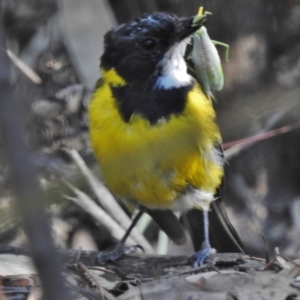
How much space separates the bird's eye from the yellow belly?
28 centimetres

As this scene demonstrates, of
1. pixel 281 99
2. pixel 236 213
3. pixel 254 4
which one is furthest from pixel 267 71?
pixel 281 99

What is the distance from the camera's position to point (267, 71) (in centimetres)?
599

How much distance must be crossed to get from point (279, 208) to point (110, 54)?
3.06 m

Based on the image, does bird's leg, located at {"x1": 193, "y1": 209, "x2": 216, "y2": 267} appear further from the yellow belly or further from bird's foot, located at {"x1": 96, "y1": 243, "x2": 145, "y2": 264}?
bird's foot, located at {"x1": 96, "y1": 243, "x2": 145, "y2": 264}

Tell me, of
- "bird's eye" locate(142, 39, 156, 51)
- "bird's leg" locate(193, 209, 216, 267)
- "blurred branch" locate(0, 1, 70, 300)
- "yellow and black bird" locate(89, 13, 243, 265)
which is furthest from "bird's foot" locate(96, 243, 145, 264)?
"blurred branch" locate(0, 1, 70, 300)

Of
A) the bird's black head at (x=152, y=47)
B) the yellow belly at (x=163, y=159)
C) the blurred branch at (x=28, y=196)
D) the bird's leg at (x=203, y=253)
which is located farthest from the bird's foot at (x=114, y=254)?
the blurred branch at (x=28, y=196)

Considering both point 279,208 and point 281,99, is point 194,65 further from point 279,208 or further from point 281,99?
point 279,208

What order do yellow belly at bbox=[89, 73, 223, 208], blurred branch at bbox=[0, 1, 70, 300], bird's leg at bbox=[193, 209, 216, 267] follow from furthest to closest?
1. bird's leg at bbox=[193, 209, 216, 267]
2. yellow belly at bbox=[89, 73, 223, 208]
3. blurred branch at bbox=[0, 1, 70, 300]

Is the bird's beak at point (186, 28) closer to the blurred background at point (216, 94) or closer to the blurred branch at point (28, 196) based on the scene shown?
the blurred background at point (216, 94)

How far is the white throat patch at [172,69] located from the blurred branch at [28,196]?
8.80ft

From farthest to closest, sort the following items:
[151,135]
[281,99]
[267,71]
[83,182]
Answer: [267,71], [151,135], [281,99], [83,182]

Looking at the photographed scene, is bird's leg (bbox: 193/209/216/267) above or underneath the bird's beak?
underneath

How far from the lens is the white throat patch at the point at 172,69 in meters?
3.84

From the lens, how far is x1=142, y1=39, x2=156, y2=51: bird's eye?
3.88m
